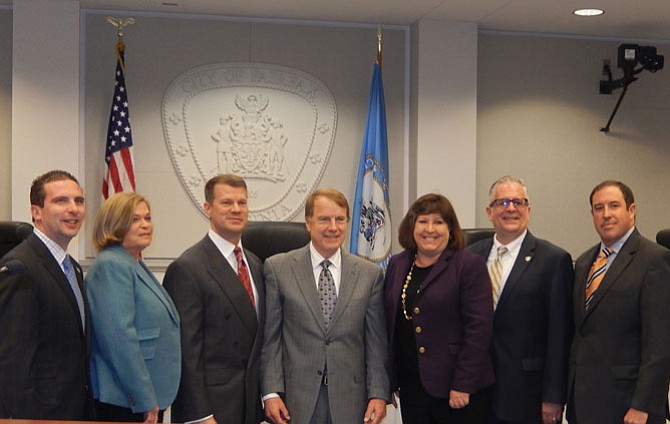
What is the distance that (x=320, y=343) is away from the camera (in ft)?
Result: 10.9

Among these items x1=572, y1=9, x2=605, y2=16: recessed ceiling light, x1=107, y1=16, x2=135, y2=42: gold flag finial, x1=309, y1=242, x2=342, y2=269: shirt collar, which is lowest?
x1=309, y1=242, x2=342, y2=269: shirt collar

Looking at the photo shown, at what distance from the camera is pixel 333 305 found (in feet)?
11.1

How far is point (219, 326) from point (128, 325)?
0.37 metres

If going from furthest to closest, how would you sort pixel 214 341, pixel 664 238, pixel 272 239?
pixel 664 238
pixel 272 239
pixel 214 341

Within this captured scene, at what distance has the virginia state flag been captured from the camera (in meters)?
6.45

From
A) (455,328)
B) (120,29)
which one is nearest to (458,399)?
(455,328)

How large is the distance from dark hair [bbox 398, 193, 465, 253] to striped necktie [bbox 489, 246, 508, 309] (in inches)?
9.0

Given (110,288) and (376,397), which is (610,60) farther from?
(110,288)

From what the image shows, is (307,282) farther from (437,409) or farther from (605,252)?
(605,252)

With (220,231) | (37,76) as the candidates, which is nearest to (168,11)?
(37,76)

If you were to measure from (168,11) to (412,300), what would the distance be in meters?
3.84

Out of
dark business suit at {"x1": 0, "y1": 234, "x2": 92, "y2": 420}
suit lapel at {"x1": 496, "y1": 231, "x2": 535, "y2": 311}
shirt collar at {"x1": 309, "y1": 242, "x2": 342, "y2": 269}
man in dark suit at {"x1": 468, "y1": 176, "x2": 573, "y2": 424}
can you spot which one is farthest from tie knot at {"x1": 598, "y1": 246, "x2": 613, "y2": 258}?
dark business suit at {"x1": 0, "y1": 234, "x2": 92, "y2": 420}

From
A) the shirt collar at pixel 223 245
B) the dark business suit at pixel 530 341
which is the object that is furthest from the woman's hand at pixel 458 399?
the shirt collar at pixel 223 245

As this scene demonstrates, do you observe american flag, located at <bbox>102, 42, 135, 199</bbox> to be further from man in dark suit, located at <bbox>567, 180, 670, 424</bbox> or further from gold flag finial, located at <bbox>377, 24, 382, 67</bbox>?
man in dark suit, located at <bbox>567, 180, 670, 424</bbox>
